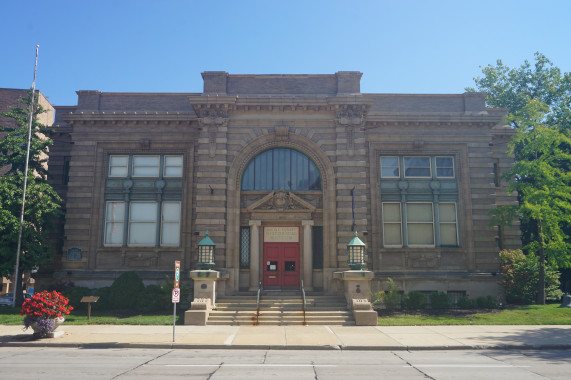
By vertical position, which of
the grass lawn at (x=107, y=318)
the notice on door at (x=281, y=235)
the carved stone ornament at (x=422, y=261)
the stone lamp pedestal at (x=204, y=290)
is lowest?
the grass lawn at (x=107, y=318)

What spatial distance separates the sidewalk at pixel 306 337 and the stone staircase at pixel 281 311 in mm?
988

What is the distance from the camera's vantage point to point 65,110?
29484 millimetres

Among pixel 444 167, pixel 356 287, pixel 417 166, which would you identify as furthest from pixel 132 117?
pixel 444 167

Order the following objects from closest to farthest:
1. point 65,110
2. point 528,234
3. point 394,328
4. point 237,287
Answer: point 394,328, point 237,287, point 65,110, point 528,234

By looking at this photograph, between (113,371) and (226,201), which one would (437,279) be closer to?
(226,201)

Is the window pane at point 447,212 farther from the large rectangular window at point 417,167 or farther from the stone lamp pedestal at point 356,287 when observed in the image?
the stone lamp pedestal at point 356,287

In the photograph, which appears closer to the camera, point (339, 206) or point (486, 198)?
point (339, 206)

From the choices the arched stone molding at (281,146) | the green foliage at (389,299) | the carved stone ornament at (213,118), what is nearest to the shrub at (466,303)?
the green foliage at (389,299)

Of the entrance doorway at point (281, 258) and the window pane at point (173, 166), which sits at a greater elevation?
the window pane at point (173, 166)

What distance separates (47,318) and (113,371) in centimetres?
717

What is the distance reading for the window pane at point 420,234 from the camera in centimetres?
2675

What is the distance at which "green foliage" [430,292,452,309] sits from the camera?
23.6 m

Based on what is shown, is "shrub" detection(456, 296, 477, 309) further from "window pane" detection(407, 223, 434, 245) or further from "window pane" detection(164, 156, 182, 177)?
"window pane" detection(164, 156, 182, 177)

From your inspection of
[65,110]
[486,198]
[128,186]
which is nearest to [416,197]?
[486,198]
